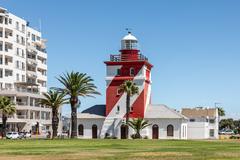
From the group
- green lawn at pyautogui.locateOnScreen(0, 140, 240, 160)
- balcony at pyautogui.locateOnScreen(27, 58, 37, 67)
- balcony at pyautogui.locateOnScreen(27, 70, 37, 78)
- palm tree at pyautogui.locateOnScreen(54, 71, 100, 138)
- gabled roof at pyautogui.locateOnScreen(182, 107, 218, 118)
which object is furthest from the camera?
gabled roof at pyautogui.locateOnScreen(182, 107, 218, 118)

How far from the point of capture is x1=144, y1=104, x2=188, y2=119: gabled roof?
114 metres

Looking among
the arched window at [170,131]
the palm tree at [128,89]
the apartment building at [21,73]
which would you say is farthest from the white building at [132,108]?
the apartment building at [21,73]

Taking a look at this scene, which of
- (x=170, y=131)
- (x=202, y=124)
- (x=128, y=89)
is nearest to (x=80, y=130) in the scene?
(x=128, y=89)

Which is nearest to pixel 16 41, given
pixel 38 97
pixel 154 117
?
pixel 38 97

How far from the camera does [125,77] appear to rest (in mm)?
115188

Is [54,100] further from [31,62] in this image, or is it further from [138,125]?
[31,62]

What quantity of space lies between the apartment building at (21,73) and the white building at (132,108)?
2310 centimetres

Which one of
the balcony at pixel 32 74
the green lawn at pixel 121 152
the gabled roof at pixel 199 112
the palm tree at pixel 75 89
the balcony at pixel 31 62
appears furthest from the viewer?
the gabled roof at pixel 199 112

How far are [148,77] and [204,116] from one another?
51.3 m

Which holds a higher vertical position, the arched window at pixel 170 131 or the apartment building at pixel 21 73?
the apartment building at pixel 21 73

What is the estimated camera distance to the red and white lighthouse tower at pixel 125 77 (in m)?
114

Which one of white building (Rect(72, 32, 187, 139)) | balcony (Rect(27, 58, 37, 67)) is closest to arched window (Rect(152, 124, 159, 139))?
white building (Rect(72, 32, 187, 139))

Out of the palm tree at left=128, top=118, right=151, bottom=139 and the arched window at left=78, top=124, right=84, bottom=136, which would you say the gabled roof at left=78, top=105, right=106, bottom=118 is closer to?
the arched window at left=78, top=124, right=84, bottom=136

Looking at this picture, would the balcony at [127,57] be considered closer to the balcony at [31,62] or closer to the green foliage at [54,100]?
the green foliage at [54,100]
